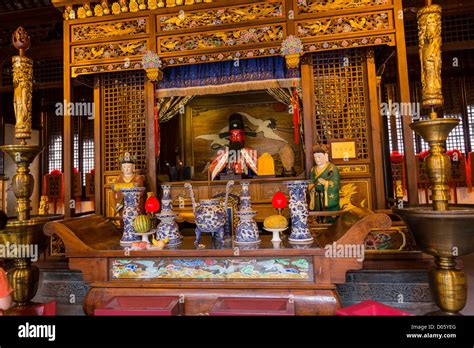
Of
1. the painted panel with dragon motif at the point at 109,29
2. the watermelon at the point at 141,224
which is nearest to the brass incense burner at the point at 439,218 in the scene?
the watermelon at the point at 141,224

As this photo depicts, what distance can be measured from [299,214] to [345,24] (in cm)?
247

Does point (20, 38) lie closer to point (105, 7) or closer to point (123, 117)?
point (105, 7)

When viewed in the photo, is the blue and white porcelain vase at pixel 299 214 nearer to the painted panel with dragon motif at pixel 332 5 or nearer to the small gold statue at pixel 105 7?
the painted panel with dragon motif at pixel 332 5

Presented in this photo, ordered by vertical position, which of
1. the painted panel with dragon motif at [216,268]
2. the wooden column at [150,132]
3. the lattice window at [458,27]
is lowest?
the painted panel with dragon motif at [216,268]

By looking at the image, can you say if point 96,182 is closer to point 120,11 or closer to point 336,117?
point 120,11

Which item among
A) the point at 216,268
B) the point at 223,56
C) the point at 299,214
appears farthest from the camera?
the point at 223,56

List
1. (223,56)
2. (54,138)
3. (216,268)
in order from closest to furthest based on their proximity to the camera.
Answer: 1. (216,268)
2. (223,56)
3. (54,138)

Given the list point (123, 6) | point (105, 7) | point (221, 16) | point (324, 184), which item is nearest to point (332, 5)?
point (221, 16)

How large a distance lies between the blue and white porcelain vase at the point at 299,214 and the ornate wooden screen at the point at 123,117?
107 inches

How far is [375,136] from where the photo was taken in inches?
158

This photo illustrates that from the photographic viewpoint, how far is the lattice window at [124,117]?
4617 mm

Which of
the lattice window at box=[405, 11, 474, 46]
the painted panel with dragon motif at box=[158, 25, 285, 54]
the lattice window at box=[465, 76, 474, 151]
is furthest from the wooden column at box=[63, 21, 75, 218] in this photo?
the lattice window at box=[465, 76, 474, 151]

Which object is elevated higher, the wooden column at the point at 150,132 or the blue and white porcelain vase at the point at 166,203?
the wooden column at the point at 150,132

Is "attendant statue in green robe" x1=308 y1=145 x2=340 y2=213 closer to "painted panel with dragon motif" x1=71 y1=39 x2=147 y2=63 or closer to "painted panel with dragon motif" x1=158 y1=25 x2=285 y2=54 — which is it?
"painted panel with dragon motif" x1=158 y1=25 x2=285 y2=54
